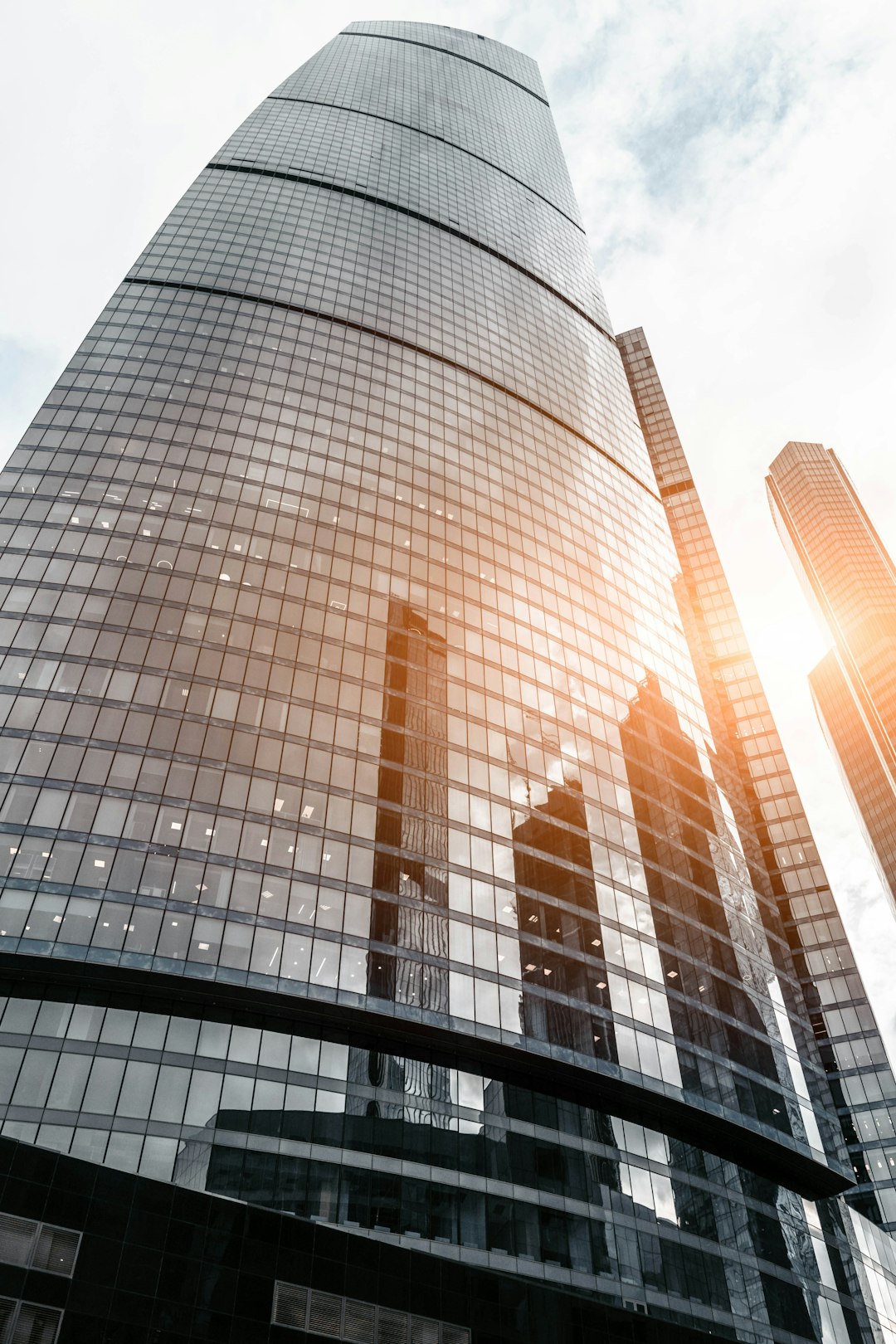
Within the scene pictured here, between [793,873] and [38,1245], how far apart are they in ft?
237

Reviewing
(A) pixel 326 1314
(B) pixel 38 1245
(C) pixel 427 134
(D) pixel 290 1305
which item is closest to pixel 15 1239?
(B) pixel 38 1245

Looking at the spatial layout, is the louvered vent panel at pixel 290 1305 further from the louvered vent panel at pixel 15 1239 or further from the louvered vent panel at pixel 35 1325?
the louvered vent panel at pixel 15 1239

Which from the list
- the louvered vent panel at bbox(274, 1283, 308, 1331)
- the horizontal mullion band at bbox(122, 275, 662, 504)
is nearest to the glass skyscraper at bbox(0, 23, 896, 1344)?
the louvered vent panel at bbox(274, 1283, 308, 1331)

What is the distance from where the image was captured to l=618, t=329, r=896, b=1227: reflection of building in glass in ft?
242

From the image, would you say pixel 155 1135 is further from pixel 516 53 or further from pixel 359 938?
pixel 516 53

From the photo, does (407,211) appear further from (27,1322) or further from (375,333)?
(27,1322)

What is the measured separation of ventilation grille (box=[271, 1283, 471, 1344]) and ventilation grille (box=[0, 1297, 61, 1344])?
7.01 meters

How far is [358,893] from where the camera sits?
154 ft

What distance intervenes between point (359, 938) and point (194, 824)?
9.44 metres

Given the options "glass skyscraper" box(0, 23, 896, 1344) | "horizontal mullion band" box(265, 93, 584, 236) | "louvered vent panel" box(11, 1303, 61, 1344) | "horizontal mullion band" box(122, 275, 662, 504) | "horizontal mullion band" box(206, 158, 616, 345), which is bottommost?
"louvered vent panel" box(11, 1303, 61, 1344)

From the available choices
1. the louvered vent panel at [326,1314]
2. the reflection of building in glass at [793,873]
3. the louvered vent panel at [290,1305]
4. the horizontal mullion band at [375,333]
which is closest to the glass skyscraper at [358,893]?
the louvered vent panel at [290,1305]

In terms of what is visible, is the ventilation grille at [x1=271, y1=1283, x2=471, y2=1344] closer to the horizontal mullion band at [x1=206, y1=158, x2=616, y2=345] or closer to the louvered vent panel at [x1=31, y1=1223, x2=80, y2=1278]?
the louvered vent panel at [x1=31, y1=1223, x2=80, y2=1278]

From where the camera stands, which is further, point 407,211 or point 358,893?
point 407,211

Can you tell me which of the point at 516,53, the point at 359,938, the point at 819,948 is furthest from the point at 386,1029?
the point at 516,53
